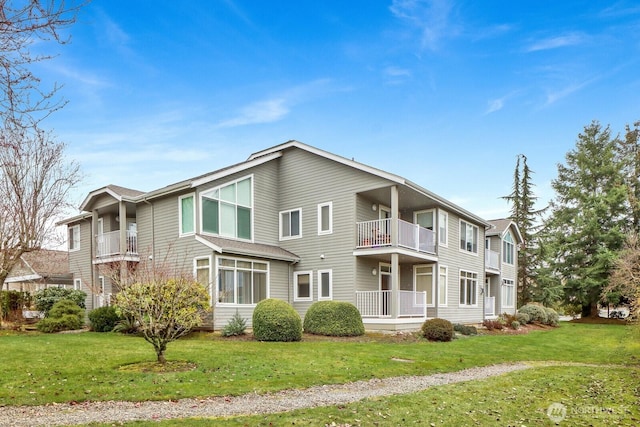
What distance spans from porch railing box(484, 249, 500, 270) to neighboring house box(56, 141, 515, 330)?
6786 mm

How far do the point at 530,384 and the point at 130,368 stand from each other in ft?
28.8

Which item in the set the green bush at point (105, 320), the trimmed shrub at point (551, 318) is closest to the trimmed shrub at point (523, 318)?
the trimmed shrub at point (551, 318)

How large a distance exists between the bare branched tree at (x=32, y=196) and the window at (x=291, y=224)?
10.7m

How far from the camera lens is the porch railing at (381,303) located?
1953 cm

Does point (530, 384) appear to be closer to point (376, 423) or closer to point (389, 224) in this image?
point (376, 423)

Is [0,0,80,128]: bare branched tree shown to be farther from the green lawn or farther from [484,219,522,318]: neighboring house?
[484,219,522,318]: neighboring house

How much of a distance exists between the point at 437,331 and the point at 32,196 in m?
19.1

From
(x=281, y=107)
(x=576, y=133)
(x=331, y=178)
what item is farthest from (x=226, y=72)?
(x=576, y=133)

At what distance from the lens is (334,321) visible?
56.9ft

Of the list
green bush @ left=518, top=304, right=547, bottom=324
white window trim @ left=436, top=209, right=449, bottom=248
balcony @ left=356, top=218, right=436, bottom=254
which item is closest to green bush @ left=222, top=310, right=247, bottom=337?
balcony @ left=356, top=218, right=436, bottom=254

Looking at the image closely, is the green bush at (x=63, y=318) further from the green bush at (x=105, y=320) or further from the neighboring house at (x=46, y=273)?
the neighboring house at (x=46, y=273)

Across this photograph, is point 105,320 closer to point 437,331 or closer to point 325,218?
point 325,218

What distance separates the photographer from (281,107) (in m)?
20.7

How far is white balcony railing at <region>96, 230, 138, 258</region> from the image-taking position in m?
22.7
